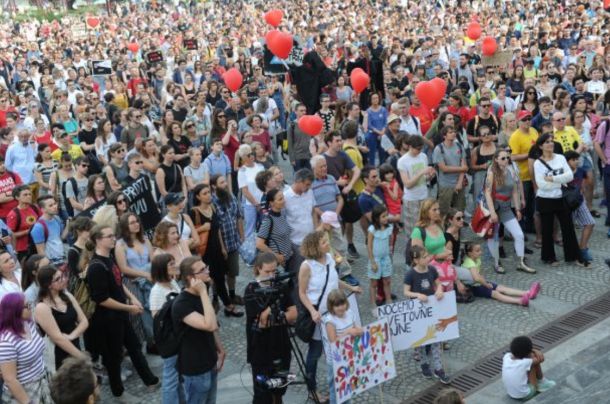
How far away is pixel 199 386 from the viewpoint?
599 cm

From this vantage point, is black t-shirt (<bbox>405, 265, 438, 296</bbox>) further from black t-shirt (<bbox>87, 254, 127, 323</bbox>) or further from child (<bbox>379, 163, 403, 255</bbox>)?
black t-shirt (<bbox>87, 254, 127, 323</bbox>)

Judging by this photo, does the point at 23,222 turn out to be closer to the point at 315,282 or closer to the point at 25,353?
the point at 25,353

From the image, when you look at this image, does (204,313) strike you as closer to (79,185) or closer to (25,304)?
(25,304)

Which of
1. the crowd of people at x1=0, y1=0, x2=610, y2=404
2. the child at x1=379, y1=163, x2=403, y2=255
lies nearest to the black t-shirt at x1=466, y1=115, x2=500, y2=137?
the crowd of people at x1=0, y1=0, x2=610, y2=404

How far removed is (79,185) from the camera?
10.0 metres

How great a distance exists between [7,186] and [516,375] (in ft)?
21.4

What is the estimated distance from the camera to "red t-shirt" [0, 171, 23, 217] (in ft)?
32.1

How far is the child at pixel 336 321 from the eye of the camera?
21.1ft

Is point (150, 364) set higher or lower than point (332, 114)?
lower

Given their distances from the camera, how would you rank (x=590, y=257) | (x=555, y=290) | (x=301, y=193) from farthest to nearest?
1. (x=590, y=257)
2. (x=555, y=290)
3. (x=301, y=193)

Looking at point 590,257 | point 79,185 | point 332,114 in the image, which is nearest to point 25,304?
point 79,185

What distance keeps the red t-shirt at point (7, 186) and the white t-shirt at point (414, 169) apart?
477 cm

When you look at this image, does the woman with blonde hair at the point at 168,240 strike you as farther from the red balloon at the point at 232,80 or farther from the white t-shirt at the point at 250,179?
the red balloon at the point at 232,80

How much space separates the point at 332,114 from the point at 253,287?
694 centimetres
